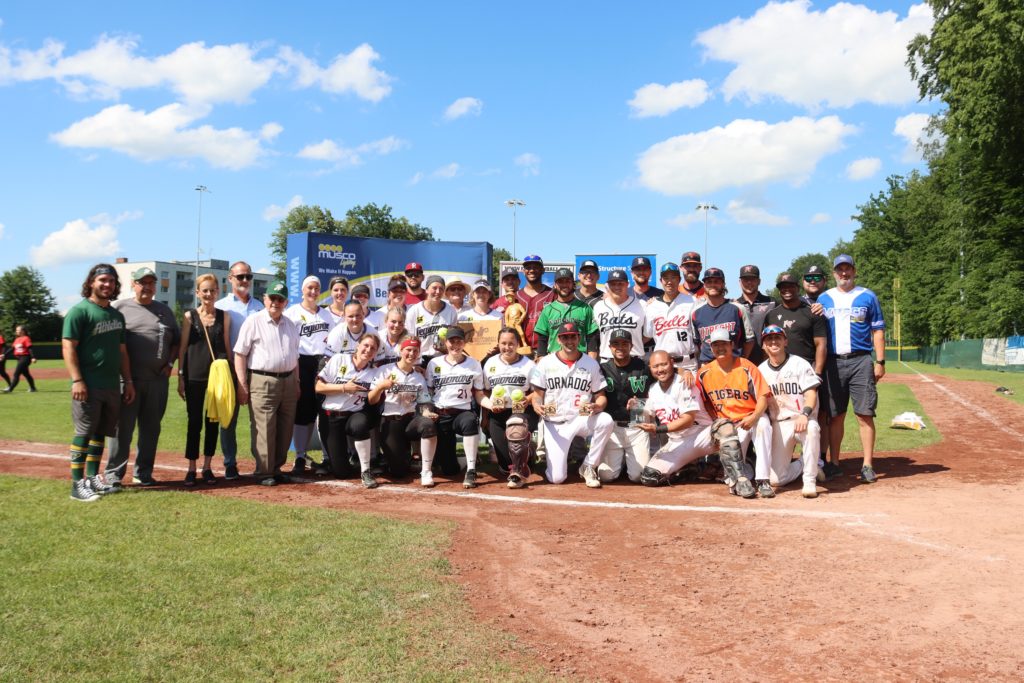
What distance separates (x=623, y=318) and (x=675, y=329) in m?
0.55

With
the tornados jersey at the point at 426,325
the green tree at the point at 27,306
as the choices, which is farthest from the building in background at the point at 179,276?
the tornados jersey at the point at 426,325

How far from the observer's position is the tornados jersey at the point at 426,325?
781 cm

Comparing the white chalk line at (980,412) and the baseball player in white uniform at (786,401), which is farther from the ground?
the baseball player in white uniform at (786,401)

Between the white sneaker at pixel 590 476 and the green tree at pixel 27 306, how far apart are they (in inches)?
2591

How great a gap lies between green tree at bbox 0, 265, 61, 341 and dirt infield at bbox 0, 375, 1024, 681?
64.7 meters

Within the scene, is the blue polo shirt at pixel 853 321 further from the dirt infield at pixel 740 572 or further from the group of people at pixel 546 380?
the dirt infield at pixel 740 572

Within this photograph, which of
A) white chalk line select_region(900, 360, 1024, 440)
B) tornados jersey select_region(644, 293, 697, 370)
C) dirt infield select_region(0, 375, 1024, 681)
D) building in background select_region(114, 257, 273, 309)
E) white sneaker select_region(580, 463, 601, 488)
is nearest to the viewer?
dirt infield select_region(0, 375, 1024, 681)

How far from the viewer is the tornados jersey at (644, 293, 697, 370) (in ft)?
24.1

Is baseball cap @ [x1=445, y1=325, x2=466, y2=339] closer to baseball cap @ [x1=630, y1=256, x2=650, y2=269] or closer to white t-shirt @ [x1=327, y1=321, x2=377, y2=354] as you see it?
white t-shirt @ [x1=327, y1=321, x2=377, y2=354]

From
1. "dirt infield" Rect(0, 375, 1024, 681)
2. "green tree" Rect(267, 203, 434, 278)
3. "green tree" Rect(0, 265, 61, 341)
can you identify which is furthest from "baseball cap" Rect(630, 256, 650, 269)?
"green tree" Rect(0, 265, 61, 341)

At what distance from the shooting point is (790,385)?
6.75m

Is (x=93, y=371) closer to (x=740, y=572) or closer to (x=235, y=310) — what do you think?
(x=235, y=310)

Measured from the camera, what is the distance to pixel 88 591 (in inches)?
151

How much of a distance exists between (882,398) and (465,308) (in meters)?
13.7
